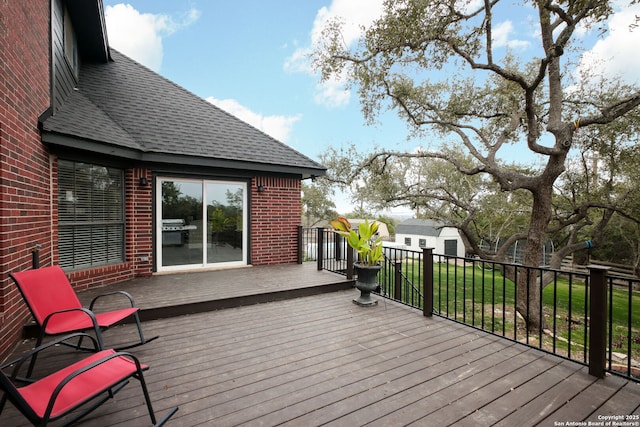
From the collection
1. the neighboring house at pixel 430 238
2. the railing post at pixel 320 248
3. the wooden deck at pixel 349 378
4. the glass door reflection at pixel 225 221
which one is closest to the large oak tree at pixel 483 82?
→ the railing post at pixel 320 248

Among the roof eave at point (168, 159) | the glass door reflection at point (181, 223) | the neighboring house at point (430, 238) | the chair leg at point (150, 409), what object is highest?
the roof eave at point (168, 159)

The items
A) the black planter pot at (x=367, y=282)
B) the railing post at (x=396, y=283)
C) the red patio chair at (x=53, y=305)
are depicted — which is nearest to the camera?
the red patio chair at (x=53, y=305)

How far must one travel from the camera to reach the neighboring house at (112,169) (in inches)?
127

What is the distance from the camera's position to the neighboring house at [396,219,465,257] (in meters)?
26.1

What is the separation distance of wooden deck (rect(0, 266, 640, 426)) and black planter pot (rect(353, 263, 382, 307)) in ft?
1.88

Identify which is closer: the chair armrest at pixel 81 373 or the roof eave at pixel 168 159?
the chair armrest at pixel 81 373

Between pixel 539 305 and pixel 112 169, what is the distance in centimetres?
823

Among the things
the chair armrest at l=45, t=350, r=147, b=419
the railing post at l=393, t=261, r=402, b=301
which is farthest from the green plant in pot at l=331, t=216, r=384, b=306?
the chair armrest at l=45, t=350, r=147, b=419

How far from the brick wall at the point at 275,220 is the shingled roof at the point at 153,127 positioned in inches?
16.5

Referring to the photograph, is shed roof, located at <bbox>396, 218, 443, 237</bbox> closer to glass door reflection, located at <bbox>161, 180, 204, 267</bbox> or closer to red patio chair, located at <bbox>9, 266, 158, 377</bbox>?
glass door reflection, located at <bbox>161, 180, 204, 267</bbox>

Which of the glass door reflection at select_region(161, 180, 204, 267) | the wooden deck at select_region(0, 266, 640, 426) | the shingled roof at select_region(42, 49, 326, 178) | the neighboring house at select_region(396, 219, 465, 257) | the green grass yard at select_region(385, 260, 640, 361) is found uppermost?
the shingled roof at select_region(42, 49, 326, 178)

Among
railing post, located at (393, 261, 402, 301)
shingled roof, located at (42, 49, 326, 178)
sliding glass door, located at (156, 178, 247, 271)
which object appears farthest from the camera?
railing post, located at (393, 261, 402, 301)

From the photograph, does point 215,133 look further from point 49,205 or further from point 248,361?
point 248,361

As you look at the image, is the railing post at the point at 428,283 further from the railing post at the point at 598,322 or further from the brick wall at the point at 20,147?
the brick wall at the point at 20,147
